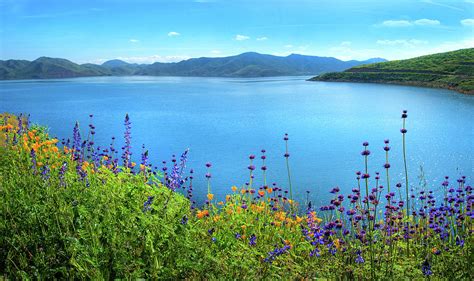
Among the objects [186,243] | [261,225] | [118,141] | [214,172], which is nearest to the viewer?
[186,243]

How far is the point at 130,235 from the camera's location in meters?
4.28

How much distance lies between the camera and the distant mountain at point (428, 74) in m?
64.9

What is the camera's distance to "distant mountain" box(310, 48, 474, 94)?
6491 cm

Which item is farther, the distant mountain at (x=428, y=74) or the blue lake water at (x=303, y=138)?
the distant mountain at (x=428, y=74)

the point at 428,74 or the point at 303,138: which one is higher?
the point at 428,74

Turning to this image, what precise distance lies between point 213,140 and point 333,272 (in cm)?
1807

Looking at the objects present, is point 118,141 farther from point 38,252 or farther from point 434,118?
point 434,118

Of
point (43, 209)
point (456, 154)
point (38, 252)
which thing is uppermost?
point (43, 209)

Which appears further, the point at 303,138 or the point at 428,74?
the point at 428,74

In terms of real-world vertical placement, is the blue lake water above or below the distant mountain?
below

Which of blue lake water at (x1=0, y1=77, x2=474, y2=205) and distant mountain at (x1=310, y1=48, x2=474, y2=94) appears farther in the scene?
distant mountain at (x1=310, y1=48, x2=474, y2=94)

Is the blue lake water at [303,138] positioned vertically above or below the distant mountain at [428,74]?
below

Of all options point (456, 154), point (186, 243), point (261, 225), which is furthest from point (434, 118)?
point (186, 243)

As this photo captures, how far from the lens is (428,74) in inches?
3103
